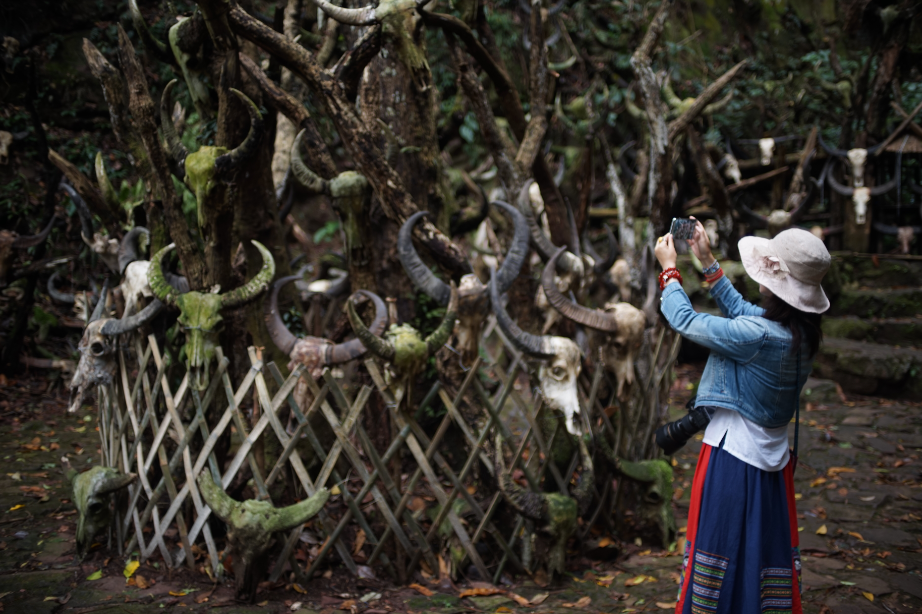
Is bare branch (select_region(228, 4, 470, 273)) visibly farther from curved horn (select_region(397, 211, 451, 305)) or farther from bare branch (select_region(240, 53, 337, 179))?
bare branch (select_region(240, 53, 337, 179))

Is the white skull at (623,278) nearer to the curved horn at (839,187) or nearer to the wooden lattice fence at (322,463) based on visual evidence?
the wooden lattice fence at (322,463)

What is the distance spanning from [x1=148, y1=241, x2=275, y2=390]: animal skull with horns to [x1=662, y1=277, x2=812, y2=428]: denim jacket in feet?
8.45

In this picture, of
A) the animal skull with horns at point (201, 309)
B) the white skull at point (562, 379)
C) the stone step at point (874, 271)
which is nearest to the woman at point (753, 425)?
the white skull at point (562, 379)

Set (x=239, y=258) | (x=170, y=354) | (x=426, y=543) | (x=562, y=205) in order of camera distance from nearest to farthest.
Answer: (x=426, y=543) < (x=170, y=354) < (x=239, y=258) < (x=562, y=205)

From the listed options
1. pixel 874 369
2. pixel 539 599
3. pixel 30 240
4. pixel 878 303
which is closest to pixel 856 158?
pixel 878 303

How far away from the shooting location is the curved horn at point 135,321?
393cm

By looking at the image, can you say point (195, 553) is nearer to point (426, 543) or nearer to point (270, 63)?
point (426, 543)

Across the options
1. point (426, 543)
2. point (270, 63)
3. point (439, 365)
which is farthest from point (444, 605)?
point (270, 63)

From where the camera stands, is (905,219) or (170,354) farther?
(905,219)

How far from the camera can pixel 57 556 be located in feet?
13.1

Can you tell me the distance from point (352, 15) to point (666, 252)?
2.81 meters

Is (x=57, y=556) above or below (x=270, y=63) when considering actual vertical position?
below

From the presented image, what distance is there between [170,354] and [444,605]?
2554mm

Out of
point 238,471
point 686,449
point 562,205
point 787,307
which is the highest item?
point 562,205
